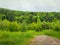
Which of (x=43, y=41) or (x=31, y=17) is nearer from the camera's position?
(x=43, y=41)

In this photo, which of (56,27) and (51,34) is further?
(56,27)

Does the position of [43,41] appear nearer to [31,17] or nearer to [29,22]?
[29,22]

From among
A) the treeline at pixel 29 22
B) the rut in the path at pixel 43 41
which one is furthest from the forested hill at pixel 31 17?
the rut in the path at pixel 43 41

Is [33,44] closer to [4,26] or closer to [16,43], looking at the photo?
[16,43]

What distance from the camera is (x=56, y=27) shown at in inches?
486

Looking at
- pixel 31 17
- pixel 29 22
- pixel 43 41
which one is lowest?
pixel 29 22

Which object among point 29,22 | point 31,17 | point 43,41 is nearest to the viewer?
point 43,41

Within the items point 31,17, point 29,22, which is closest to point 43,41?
point 29,22

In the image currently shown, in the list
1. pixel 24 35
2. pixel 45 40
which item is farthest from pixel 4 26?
pixel 45 40

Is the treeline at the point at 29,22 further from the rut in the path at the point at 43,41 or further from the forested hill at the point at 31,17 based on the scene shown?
the rut in the path at the point at 43,41

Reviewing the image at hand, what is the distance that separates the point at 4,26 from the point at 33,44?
4440 mm

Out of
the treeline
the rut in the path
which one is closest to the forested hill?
the treeline

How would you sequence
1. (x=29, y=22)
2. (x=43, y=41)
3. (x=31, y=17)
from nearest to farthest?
(x=43, y=41) < (x=29, y=22) < (x=31, y=17)

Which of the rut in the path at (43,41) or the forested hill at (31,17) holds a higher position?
the rut in the path at (43,41)
